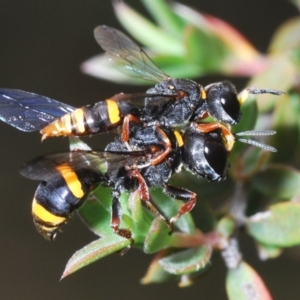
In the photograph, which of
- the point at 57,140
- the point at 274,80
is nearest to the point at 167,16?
the point at 274,80

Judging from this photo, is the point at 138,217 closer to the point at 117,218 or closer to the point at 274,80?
the point at 117,218

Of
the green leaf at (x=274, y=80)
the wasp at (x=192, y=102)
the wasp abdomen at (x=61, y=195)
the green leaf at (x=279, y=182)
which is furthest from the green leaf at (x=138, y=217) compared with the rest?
the green leaf at (x=274, y=80)

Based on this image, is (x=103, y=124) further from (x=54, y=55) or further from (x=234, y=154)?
(x=54, y=55)

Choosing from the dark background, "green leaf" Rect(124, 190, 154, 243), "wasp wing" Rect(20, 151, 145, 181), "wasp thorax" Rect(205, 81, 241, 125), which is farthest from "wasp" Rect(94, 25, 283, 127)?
the dark background

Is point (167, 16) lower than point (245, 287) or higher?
higher

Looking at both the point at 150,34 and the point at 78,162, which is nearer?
the point at 78,162

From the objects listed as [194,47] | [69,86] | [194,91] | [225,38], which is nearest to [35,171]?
[194,91]
